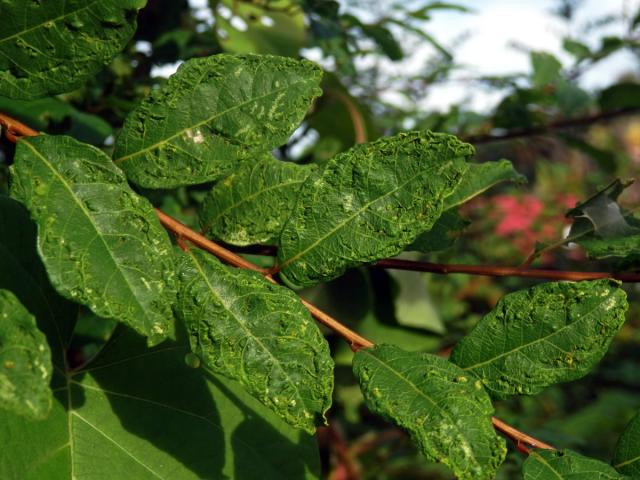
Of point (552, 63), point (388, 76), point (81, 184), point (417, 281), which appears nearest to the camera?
point (81, 184)

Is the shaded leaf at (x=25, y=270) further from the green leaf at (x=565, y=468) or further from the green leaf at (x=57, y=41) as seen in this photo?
the green leaf at (x=565, y=468)

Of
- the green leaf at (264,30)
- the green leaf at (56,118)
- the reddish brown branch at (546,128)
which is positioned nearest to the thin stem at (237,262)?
the green leaf at (56,118)

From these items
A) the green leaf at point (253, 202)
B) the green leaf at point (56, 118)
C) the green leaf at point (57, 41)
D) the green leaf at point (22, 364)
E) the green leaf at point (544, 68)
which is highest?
the green leaf at point (57, 41)

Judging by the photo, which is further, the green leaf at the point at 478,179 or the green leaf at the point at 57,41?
the green leaf at the point at 478,179

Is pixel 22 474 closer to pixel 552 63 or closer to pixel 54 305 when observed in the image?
pixel 54 305

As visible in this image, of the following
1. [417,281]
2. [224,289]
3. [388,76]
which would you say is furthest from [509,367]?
[388,76]

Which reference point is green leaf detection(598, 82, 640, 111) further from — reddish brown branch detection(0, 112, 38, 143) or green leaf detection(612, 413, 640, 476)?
reddish brown branch detection(0, 112, 38, 143)

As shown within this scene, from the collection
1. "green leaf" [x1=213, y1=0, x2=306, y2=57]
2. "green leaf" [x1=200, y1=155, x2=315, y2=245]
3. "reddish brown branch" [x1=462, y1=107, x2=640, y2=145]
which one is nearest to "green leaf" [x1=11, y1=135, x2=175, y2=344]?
"green leaf" [x1=200, y1=155, x2=315, y2=245]
